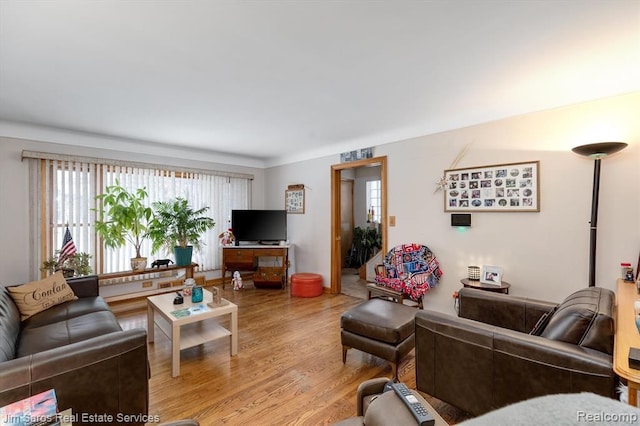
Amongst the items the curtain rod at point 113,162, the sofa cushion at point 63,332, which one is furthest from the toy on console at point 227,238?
the sofa cushion at point 63,332

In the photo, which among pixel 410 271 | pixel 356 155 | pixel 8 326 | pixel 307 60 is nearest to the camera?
pixel 8 326

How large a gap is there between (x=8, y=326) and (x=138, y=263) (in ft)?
7.28

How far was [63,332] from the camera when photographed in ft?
7.04

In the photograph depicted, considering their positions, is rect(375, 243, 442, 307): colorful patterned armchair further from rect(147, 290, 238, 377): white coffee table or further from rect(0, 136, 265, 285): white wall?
rect(0, 136, 265, 285): white wall

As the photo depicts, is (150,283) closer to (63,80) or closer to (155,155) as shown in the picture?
(155,155)

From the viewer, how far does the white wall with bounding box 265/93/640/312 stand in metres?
2.46

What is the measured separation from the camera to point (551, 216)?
2777 millimetres

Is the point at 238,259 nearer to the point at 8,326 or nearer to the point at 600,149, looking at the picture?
the point at 8,326

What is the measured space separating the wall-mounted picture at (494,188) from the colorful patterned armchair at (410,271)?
2.09 ft

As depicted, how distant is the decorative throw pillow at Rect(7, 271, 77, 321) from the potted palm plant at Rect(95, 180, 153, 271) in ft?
3.80

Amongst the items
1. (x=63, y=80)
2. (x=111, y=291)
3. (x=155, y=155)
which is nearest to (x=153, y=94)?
(x=63, y=80)

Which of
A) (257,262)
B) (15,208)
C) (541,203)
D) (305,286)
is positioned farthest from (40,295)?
(541,203)

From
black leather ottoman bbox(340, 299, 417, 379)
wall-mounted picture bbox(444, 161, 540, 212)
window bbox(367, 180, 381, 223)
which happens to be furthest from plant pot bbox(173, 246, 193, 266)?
window bbox(367, 180, 381, 223)

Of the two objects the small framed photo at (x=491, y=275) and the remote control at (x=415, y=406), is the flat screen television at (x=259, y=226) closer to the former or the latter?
the small framed photo at (x=491, y=275)
